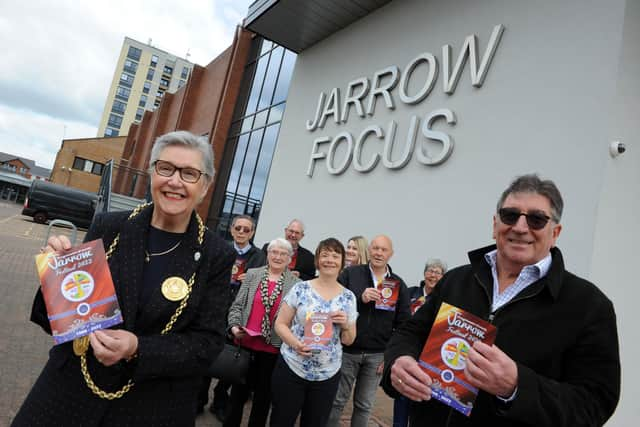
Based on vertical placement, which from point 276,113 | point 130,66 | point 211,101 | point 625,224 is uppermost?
point 130,66

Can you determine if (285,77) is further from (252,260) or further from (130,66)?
(130,66)

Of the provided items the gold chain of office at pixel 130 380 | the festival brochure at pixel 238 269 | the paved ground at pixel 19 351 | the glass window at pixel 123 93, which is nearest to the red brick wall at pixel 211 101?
the paved ground at pixel 19 351

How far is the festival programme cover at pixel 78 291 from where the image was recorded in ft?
4.84

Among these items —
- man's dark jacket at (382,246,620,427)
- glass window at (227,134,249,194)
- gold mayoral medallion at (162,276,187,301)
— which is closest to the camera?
man's dark jacket at (382,246,620,427)

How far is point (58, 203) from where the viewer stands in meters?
23.1

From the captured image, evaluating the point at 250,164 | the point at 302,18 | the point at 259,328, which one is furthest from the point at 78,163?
the point at 259,328

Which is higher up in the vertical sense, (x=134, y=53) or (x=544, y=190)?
(x=134, y=53)

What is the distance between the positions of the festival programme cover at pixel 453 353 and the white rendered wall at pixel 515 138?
3.85m

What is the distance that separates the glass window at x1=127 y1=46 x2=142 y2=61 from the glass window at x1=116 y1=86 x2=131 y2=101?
6.06m

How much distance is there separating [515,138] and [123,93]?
3288 inches

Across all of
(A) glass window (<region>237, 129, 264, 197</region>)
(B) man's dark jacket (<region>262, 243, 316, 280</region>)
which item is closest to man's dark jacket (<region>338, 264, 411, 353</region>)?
(B) man's dark jacket (<region>262, 243, 316, 280</region>)

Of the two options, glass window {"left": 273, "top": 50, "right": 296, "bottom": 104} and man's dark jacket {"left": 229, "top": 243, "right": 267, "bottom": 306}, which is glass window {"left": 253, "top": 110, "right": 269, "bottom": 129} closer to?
glass window {"left": 273, "top": 50, "right": 296, "bottom": 104}

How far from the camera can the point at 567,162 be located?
16.3ft

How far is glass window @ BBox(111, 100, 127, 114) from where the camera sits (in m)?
75.1
